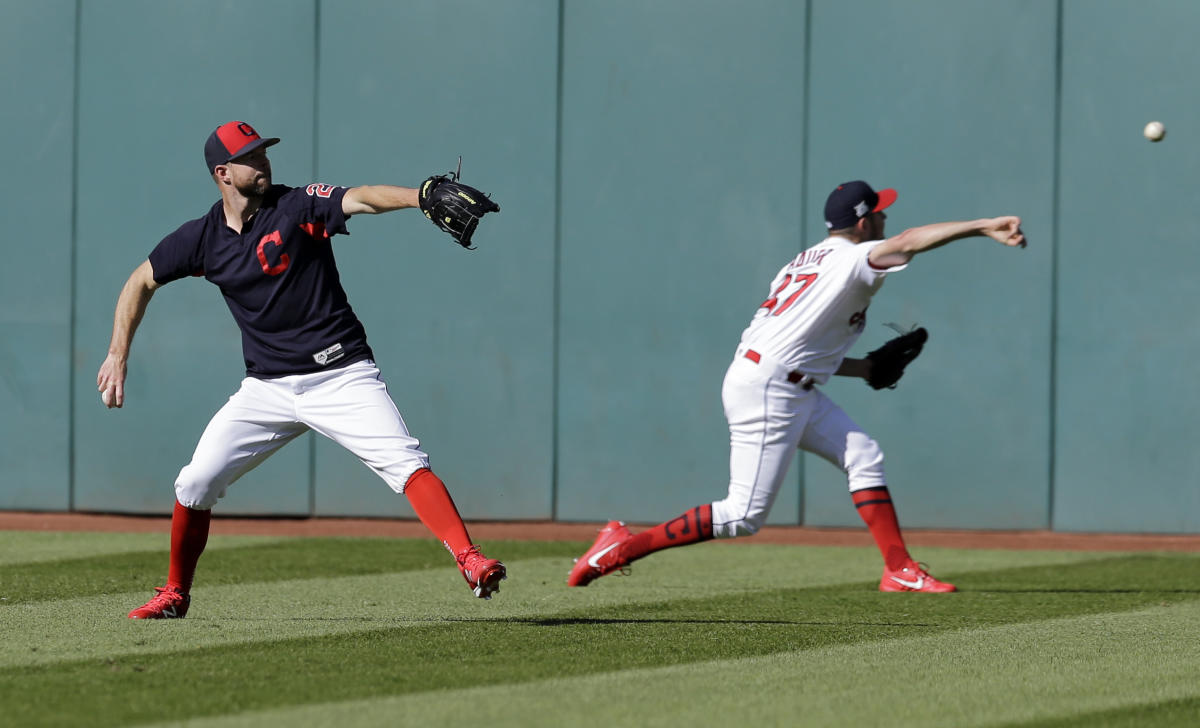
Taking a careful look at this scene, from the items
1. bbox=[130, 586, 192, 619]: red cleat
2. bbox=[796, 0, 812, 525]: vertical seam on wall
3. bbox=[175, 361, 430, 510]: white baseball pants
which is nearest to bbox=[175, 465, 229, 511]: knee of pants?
bbox=[175, 361, 430, 510]: white baseball pants

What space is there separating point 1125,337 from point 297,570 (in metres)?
6.09

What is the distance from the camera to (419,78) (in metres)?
11.6

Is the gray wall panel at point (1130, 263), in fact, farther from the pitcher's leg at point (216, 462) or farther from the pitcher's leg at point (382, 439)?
the pitcher's leg at point (216, 462)

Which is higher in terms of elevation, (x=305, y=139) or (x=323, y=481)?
(x=305, y=139)

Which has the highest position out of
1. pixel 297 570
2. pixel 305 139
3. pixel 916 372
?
pixel 305 139

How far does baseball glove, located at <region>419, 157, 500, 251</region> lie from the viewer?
5.96 metres

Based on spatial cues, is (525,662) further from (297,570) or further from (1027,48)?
(1027,48)

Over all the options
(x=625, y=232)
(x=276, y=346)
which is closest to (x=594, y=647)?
(x=276, y=346)

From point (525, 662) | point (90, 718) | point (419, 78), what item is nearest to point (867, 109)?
point (419, 78)

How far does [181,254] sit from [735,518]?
9.00 feet

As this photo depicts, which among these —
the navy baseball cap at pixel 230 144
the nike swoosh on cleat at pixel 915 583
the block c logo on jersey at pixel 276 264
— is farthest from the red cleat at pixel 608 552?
the navy baseball cap at pixel 230 144

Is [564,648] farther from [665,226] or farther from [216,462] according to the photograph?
[665,226]

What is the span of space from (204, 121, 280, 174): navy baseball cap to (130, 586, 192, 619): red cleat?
182cm

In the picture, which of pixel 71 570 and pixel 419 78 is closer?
pixel 71 570
